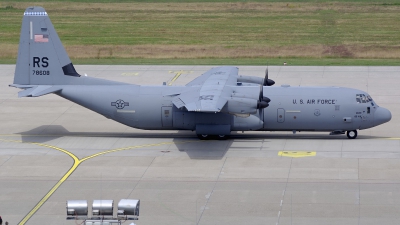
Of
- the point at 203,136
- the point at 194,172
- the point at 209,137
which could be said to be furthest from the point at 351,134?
the point at 194,172

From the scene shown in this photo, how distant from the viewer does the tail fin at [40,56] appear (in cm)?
3578

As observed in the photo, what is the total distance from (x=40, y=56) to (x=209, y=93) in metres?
10.0

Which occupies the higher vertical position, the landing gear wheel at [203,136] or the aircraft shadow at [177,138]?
the landing gear wheel at [203,136]

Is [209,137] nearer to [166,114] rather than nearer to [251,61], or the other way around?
[166,114]

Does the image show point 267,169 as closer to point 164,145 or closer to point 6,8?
point 164,145

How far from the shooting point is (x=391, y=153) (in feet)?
106

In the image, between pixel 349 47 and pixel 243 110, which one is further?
pixel 349 47

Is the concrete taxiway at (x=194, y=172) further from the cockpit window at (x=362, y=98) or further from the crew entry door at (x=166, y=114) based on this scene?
the cockpit window at (x=362, y=98)

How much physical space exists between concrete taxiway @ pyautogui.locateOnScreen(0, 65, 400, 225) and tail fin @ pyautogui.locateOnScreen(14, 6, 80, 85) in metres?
3.25

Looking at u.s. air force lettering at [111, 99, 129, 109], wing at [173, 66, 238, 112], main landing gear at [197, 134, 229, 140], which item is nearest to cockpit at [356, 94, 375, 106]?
Answer: wing at [173, 66, 238, 112]

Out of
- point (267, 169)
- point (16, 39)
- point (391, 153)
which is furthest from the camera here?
point (16, 39)

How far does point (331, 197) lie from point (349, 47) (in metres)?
47.2

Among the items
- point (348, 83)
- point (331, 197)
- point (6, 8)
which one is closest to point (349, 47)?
point (348, 83)

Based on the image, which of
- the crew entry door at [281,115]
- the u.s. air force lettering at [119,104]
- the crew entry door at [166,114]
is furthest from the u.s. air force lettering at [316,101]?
A: the u.s. air force lettering at [119,104]
